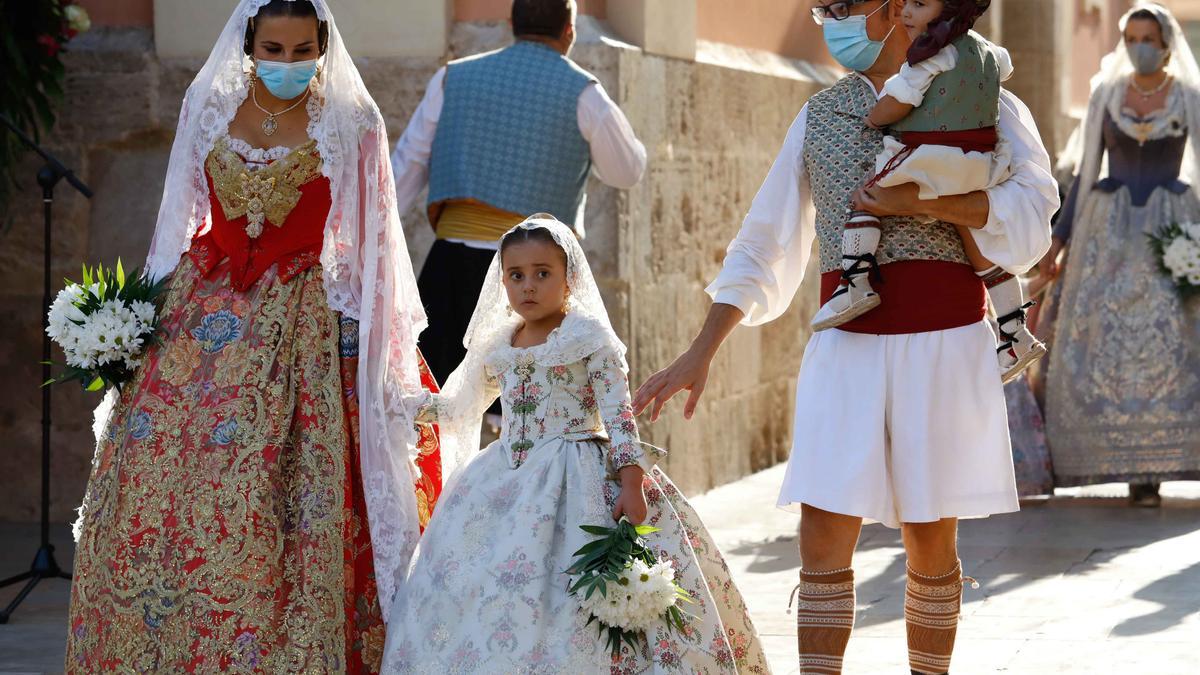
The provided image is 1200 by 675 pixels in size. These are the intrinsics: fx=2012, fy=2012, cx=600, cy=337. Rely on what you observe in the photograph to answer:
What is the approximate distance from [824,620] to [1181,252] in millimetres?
4601

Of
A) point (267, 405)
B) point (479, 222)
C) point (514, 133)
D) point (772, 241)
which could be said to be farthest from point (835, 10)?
point (479, 222)

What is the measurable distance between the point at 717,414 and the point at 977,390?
15.7 feet

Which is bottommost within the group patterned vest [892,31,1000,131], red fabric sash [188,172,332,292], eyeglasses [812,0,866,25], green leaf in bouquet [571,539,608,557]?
green leaf in bouquet [571,539,608,557]

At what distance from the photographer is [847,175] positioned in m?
4.41

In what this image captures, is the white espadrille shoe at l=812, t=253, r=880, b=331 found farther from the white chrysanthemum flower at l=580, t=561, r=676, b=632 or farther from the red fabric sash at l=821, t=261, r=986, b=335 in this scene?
the white chrysanthemum flower at l=580, t=561, r=676, b=632

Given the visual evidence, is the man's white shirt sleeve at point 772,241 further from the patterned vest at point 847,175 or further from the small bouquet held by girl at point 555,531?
the small bouquet held by girl at point 555,531

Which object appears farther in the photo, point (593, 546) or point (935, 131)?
point (593, 546)

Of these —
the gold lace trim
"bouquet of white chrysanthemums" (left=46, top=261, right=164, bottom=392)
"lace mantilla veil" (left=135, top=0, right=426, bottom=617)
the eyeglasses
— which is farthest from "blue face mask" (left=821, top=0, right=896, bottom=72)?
"bouquet of white chrysanthemums" (left=46, top=261, right=164, bottom=392)

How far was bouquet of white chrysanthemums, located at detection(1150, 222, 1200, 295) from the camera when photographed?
8.45 metres

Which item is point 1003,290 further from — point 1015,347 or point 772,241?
point 772,241

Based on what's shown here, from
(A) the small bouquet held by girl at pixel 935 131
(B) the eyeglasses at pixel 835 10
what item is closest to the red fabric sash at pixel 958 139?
(A) the small bouquet held by girl at pixel 935 131

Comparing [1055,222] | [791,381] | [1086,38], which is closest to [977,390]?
[1055,222]

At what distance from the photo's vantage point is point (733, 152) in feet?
31.2

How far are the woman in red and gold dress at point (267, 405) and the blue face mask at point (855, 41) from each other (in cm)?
125
